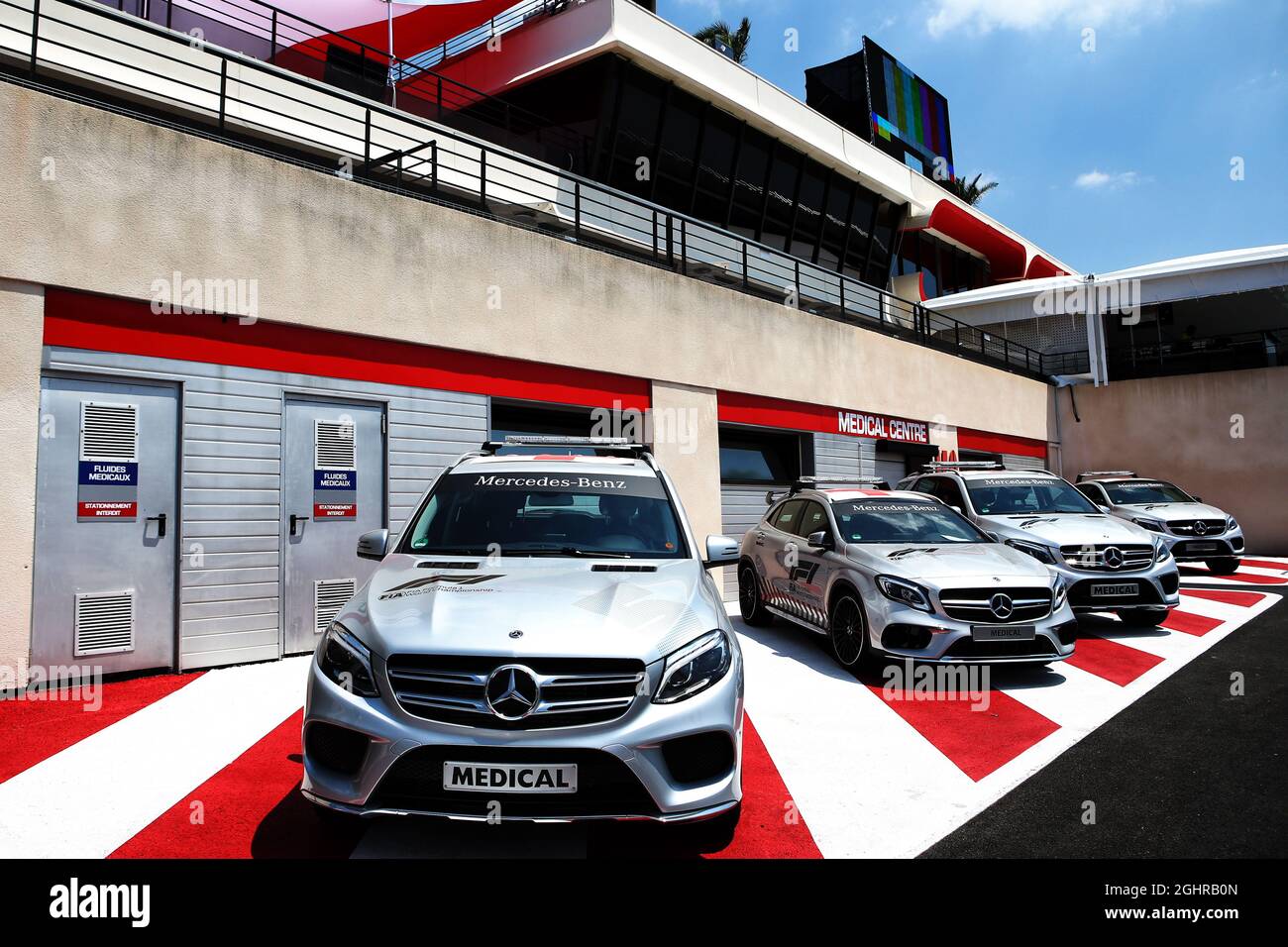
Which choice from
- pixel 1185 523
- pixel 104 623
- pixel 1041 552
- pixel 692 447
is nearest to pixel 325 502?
pixel 104 623

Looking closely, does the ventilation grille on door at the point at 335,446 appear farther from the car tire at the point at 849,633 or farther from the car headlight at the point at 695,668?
the car headlight at the point at 695,668

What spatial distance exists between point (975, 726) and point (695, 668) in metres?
3.16

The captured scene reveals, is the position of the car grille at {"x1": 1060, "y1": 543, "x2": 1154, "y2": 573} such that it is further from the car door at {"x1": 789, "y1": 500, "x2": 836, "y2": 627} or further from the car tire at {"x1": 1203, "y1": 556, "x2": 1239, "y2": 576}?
the car tire at {"x1": 1203, "y1": 556, "x2": 1239, "y2": 576}

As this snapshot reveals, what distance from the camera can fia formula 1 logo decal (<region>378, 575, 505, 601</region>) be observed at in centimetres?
347

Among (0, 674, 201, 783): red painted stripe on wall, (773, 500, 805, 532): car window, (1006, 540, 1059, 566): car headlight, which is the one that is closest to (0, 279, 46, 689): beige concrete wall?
(0, 674, 201, 783): red painted stripe on wall

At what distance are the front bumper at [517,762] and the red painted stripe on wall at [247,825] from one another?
47 centimetres

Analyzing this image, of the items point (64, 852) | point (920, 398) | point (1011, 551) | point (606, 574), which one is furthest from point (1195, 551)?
point (64, 852)

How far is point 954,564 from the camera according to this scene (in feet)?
21.9

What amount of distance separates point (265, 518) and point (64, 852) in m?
4.55

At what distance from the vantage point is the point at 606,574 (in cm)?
379

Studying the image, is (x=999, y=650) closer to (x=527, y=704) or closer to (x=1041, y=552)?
(x=1041, y=552)
